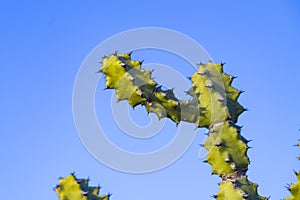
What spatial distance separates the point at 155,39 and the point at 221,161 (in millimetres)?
1205

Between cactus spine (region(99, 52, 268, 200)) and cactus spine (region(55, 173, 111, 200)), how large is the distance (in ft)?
2.99

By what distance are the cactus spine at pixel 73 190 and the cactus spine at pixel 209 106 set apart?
912 millimetres

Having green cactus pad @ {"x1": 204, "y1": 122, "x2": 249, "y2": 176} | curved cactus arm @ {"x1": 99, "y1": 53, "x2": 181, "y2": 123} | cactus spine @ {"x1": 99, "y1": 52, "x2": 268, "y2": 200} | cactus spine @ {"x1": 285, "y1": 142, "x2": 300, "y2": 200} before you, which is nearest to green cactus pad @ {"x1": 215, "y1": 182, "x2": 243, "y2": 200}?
cactus spine @ {"x1": 99, "y1": 52, "x2": 268, "y2": 200}

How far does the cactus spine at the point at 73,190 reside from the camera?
5070 millimetres

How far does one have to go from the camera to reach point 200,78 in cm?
595

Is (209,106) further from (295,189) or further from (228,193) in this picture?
(295,189)

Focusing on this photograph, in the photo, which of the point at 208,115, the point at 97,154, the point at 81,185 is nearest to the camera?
the point at 81,185

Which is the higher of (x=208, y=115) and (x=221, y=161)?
(x=208, y=115)

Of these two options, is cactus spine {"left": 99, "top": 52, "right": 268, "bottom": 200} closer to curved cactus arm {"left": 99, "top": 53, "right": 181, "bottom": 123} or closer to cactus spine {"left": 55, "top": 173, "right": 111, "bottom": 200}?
curved cactus arm {"left": 99, "top": 53, "right": 181, "bottom": 123}

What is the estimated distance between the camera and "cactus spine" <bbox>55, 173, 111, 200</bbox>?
16.6 ft

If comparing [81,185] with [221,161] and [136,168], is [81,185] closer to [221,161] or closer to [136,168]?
[136,168]

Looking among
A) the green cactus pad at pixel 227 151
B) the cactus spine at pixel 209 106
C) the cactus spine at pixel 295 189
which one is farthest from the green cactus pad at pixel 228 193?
the cactus spine at pixel 295 189

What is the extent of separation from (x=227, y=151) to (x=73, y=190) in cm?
148

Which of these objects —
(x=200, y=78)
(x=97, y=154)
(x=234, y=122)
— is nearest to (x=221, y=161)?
(x=234, y=122)
